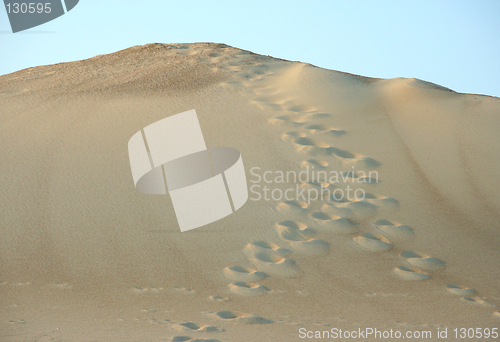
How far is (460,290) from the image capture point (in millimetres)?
3350

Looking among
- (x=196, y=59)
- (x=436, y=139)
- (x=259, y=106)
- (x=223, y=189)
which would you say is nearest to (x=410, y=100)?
(x=436, y=139)

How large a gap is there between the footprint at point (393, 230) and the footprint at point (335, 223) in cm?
23

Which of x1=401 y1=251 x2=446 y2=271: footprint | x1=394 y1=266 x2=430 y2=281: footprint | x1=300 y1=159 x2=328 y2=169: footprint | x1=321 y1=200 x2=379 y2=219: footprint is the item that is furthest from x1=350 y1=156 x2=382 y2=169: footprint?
x1=394 y1=266 x2=430 y2=281: footprint

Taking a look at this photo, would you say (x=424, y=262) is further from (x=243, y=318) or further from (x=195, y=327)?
(x=195, y=327)

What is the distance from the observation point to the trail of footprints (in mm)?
3488

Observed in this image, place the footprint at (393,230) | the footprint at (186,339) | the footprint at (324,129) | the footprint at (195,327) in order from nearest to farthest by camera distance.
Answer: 1. the footprint at (186,339)
2. the footprint at (195,327)
3. the footprint at (393,230)
4. the footprint at (324,129)

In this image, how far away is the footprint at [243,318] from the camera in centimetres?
298

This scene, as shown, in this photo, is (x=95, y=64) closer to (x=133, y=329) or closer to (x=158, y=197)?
(x=158, y=197)

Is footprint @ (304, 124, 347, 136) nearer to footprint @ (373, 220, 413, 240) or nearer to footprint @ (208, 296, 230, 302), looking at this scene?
footprint @ (373, 220, 413, 240)

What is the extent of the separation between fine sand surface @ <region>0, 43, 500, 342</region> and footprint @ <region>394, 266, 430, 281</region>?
0.05ft

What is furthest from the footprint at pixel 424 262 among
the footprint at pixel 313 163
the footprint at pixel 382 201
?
the footprint at pixel 313 163

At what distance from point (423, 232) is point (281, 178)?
4.82ft

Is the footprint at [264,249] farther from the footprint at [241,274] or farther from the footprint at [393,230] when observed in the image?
the footprint at [393,230]

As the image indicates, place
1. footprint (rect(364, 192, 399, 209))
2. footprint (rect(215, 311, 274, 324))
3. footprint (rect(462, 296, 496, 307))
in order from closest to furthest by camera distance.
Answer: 1. footprint (rect(215, 311, 274, 324))
2. footprint (rect(462, 296, 496, 307))
3. footprint (rect(364, 192, 399, 209))
